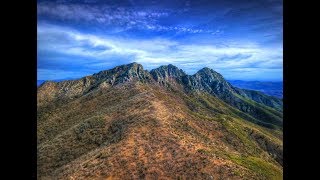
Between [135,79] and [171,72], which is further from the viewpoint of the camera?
[171,72]

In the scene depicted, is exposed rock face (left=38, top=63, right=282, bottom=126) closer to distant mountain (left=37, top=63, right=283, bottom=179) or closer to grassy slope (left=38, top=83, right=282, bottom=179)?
distant mountain (left=37, top=63, right=283, bottom=179)

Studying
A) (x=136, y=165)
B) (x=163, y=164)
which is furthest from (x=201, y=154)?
(x=136, y=165)

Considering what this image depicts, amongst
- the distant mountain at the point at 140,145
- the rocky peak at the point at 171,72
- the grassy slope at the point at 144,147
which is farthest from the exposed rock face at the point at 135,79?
the grassy slope at the point at 144,147

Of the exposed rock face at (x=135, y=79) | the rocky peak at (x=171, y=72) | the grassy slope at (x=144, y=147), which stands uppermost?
the rocky peak at (x=171, y=72)

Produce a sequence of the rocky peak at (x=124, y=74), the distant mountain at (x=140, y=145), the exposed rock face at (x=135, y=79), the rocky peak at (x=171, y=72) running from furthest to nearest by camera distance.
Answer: the rocky peak at (x=171, y=72) → the rocky peak at (x=124, y=74) → the exposed rock face at (x=135, y=79) → the distant mountain at (x=140, y=145)

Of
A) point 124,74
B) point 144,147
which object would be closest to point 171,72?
point 124,74

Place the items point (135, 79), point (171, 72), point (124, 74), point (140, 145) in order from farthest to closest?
point (171, 72)
point (124, 74)
point (135, 79)
point (140, 145)

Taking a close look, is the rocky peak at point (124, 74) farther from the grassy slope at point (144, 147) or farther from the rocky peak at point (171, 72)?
the grassy slope at point (144, 147)

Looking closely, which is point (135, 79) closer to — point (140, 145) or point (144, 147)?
point (140, 145)

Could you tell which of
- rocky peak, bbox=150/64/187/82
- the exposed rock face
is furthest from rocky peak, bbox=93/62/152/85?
rocky peak, bbox=150/64/187/82
